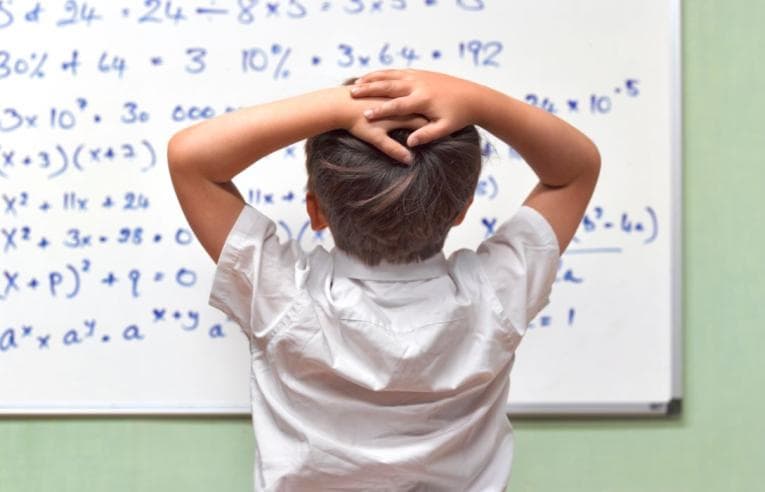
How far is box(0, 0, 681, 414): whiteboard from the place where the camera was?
3.69 feet

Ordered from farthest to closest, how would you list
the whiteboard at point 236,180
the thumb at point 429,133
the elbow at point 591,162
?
1. the whiteboard at point 236,180
2. the elbow at point 591,162
3. the thumb at point 429,133

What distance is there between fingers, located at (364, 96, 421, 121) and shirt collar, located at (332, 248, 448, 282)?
0.43 ft

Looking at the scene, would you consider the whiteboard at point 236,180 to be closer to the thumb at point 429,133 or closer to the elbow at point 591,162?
the elbow at point 591,162

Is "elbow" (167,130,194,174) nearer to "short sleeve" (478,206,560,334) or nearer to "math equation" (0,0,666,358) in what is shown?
"short sleeve" (478,206,560,334)

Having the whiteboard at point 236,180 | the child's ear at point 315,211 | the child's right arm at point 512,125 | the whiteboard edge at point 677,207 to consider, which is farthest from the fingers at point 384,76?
the whiteboard edge at point 677,207

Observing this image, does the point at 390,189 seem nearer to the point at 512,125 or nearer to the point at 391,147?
the point at 391,147

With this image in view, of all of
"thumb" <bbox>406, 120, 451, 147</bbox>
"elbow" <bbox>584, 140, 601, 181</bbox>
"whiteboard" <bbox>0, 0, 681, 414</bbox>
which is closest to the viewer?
"thumb" <bbox>406, 120, 451, 147</bbox>

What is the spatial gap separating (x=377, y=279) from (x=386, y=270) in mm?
11

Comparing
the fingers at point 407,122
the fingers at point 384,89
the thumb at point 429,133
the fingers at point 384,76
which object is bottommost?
the thumb at point 429,133

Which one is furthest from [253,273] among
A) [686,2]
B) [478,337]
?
[686,2]

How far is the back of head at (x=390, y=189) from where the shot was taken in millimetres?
725

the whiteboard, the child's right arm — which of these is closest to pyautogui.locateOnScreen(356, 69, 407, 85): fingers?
the child's right arm

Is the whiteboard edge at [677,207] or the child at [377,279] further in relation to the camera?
the whiteboard edge at [677,207]

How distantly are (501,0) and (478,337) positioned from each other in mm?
512
